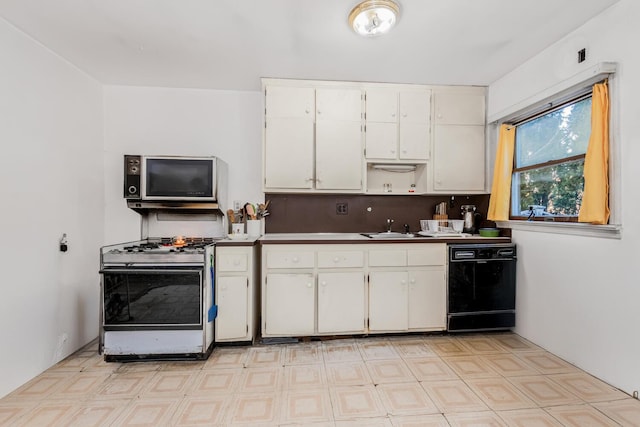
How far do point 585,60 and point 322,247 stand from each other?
2.29 meters

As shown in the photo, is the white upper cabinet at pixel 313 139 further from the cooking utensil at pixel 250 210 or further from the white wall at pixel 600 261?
the white wall at pixel 600 261

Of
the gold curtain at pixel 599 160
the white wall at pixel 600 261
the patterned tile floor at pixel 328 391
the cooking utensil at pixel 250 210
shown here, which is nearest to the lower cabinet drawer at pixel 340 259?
the patterned tile floor at pixel 328 391

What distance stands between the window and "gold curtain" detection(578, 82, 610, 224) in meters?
0.18

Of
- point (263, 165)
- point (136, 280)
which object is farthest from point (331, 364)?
point (263, 165)

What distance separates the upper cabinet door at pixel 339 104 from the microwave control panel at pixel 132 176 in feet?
5.38

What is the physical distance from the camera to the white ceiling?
176cm

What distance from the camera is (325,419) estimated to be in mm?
1581

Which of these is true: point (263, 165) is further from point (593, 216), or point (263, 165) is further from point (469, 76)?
point (593, 216)

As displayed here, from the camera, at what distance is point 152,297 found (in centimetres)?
214

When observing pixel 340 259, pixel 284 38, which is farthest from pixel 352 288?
pixel 284 38

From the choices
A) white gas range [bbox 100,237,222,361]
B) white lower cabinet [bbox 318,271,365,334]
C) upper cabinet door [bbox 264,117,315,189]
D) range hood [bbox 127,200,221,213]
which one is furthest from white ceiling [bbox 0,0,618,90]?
white lower cabinet [bbox 318,271,365,334]

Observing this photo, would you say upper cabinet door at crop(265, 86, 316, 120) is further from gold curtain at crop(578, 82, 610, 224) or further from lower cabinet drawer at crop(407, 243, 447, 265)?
gold curtain at crop(578, 82, 610, 224)

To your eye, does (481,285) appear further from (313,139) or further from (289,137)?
(289,137)

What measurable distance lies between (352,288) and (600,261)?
1.72m
